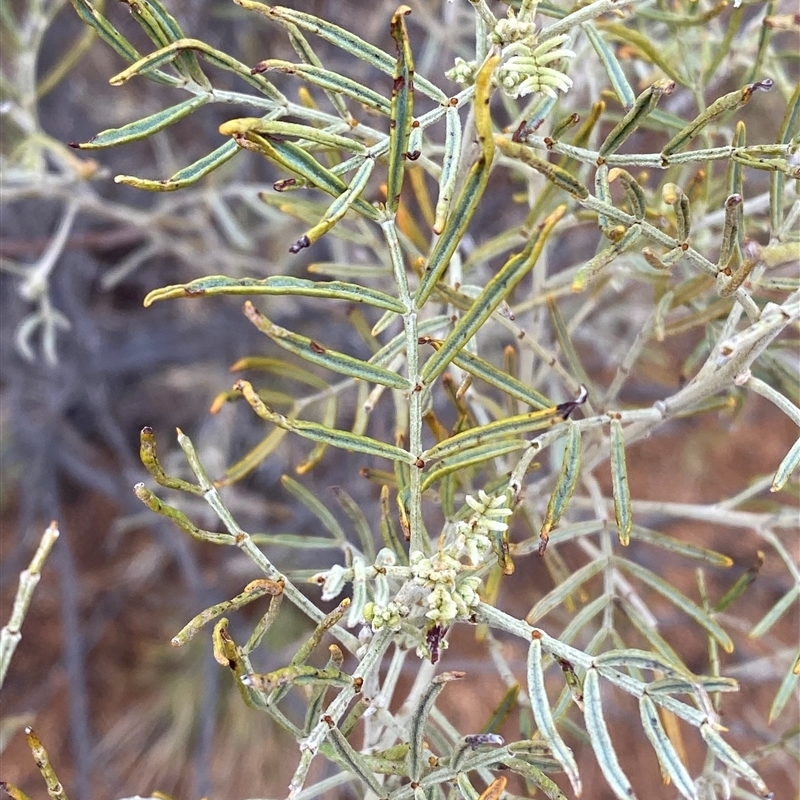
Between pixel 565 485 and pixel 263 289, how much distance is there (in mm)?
263

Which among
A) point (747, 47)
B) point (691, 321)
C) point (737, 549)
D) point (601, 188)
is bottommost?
point (737, 549)

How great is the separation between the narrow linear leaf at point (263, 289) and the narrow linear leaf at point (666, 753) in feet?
1.03

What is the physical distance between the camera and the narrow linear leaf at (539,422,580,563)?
54 centimetres

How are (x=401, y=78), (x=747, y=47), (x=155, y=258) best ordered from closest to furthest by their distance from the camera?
(x=401, y=78) → (x=747, y=47) → (x=155, y=258)

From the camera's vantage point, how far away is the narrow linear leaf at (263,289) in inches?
17.0

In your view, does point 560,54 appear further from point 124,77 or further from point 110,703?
point 110,703

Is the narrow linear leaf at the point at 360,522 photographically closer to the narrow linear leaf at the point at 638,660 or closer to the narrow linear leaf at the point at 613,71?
the narrow linear leaf at the point at 638,660

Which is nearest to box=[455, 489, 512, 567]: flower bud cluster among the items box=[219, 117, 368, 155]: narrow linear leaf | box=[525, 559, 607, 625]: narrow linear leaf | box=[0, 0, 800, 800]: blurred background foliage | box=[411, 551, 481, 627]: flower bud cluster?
box=[411, 551, 481, 627]: flower bud cluster

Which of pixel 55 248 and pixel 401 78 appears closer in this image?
pixel 401 78

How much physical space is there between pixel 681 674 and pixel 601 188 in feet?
1.08

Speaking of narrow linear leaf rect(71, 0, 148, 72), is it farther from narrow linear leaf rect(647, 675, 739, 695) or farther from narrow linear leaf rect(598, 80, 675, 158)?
narrow linear leaf rect(647, 675, 739, 695)

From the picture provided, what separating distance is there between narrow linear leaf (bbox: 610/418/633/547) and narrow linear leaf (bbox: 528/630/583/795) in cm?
11

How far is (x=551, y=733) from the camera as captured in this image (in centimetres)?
45

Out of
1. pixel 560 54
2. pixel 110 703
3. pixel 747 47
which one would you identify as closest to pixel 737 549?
pixel 747 47
